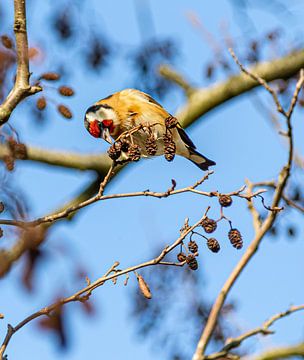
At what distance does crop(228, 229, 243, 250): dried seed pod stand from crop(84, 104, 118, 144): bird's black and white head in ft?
3.96

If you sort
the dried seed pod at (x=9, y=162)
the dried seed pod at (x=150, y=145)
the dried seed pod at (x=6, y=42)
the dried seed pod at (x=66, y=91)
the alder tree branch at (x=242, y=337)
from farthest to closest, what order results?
the dried seed pod at (x=66, y=91) < the dried seed pod at (x=6, y=42) < the dried seed pod at (x=9, y=162) < the dried seed pod at (x=150, y=145) < the alder tree branch at (x=242, y=337)

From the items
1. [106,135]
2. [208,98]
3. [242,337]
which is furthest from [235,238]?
[208,98]

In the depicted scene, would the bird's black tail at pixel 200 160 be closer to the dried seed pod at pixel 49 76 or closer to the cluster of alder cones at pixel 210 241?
the dried seed pod at pixel 49 76

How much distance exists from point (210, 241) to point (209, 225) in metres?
0.08

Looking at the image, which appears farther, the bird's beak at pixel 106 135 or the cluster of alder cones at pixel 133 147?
the bird's beak at pixel 106 135

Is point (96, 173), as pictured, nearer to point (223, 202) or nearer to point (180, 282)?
point (180, 282)

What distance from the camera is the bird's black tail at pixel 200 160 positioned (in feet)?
11.7

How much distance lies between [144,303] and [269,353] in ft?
2.50

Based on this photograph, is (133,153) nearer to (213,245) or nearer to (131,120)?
(213,245)

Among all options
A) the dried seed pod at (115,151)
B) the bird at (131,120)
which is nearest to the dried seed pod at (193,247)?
the dried seed pod at (115,151)

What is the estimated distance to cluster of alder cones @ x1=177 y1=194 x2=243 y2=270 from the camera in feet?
6.28

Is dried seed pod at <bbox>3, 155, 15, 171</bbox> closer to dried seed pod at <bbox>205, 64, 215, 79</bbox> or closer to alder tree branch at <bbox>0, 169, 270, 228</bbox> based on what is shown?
alder tree branch at <bbox>0, 169, 270, 228</bbox>

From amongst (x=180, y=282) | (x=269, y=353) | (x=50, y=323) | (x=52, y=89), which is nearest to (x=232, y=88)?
(x=180, y=282)

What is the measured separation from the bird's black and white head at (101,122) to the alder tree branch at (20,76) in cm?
97
